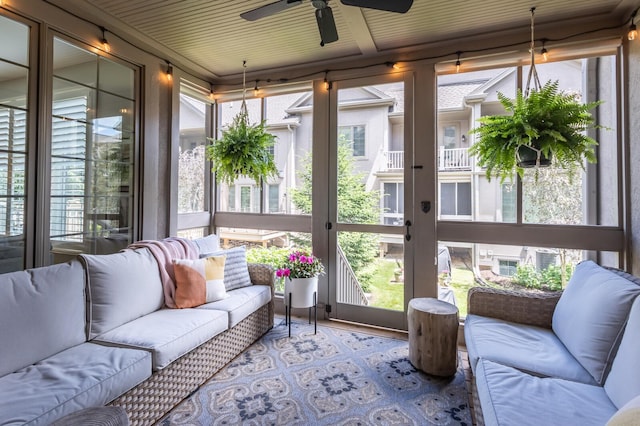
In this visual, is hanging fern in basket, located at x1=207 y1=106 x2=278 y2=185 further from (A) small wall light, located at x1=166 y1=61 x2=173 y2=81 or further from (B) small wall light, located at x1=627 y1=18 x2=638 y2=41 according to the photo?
(B) small wall light, located at x1=627 y1=18 x2=638 y2=41

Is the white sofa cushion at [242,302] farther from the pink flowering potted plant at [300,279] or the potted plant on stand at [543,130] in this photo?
the potted plant on stand at [543,130]

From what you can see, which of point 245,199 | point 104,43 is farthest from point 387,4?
point 245,199

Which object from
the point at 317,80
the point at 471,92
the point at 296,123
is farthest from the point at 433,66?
the point at 296,123

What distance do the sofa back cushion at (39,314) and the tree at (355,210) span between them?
2.37 m

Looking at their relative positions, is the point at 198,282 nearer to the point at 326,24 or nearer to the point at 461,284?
the point at 326,24

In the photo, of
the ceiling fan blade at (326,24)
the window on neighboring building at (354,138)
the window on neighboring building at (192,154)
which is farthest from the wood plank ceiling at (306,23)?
the window on neighboring building at (354,138)

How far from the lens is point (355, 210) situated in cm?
348

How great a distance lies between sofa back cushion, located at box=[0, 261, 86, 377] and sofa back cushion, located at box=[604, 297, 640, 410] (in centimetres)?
272

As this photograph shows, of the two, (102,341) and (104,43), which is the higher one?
(104,43)

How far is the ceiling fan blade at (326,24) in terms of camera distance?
6.80 ft

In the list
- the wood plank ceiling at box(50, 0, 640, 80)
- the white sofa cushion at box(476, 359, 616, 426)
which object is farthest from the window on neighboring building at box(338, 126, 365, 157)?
the white sofa cushion at box(476, 359, 616, 426)

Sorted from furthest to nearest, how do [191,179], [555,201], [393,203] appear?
[191,179] → [393,203] → [555,201]

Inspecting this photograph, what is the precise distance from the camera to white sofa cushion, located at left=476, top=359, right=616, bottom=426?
4.12 ft

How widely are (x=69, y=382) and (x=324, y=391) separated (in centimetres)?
148
